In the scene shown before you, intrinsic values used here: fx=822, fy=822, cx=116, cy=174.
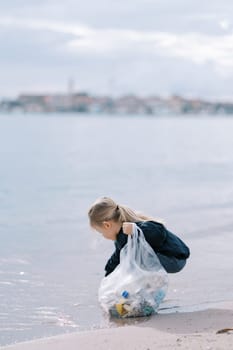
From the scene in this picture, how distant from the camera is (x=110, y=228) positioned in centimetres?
636

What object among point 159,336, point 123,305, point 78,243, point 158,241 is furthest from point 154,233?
point 78,243

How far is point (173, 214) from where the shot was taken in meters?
14.0

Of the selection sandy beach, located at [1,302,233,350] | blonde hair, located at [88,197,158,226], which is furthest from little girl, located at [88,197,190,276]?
sandy beach, located at [1,302,233,350]

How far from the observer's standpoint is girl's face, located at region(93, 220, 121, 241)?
6332 mm

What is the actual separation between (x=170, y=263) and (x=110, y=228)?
0.56 m

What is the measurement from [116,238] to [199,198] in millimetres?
10960

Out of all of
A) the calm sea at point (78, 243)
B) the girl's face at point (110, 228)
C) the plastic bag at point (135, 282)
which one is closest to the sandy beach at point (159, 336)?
the plastic bag at point (135, 282)

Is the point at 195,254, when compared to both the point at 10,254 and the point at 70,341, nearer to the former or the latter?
the point at 10,254

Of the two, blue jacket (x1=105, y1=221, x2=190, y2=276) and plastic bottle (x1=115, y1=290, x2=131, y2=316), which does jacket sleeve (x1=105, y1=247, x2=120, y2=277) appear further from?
plastic bottle (x1=115, y1=290, x2=131, y2=316)

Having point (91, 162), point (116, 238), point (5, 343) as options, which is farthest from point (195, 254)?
point (91, 162)

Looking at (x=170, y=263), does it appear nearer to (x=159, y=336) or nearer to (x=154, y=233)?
(x=154, y=233)

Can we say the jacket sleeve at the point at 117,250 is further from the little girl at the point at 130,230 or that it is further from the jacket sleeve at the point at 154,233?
the jacket sleeve at the point at 154,233

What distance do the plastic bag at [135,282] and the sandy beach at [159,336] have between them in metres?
0.20

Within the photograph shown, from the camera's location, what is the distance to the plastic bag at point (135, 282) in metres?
6.23
